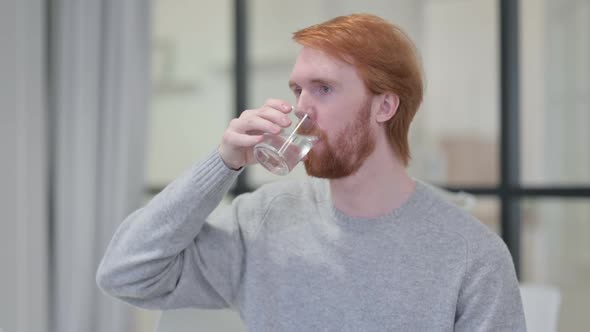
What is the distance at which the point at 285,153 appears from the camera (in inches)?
44.9

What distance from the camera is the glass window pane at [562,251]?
2.48 metres

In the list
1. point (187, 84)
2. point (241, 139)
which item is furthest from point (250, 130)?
point (187, 84)

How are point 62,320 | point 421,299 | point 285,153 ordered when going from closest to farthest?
point 285,153 < point 421,299 < point 62,320

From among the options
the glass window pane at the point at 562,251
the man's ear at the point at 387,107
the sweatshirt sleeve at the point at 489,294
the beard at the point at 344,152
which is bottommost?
the glass window pane at the point at 562,251

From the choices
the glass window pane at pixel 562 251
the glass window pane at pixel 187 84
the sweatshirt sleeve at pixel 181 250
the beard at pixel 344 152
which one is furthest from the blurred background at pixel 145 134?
the beard at pixel 344 152

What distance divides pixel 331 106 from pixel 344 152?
10 cm

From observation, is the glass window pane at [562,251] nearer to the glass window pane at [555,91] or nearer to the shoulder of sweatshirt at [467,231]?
the glass window pane at [555,91]

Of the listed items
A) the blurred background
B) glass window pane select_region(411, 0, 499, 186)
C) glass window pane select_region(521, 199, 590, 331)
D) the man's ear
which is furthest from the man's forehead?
glass window pane select_region(521, 199, 590, 331)

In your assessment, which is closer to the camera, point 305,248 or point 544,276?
point 305,248

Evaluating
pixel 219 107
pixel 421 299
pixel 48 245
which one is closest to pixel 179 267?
pixel 421 299

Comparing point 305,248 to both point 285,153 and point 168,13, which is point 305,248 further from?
point 168,13

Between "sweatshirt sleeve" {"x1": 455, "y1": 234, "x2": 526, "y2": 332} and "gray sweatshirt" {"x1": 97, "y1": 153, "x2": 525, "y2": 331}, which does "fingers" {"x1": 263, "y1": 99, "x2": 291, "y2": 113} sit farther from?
"sweatshirt sleeve" {"x1": 455, "y1": 234, "x2": 526, "y2": 332}

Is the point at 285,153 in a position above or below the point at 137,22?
below

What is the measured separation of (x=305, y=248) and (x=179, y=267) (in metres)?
0.27
